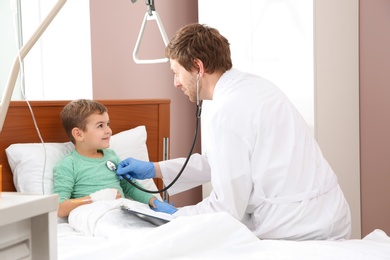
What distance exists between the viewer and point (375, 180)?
129 inches

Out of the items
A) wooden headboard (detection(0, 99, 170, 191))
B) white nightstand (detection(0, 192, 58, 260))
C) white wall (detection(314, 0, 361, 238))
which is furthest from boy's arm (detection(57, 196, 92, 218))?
white wall (detection(314, 0, 361, 238))

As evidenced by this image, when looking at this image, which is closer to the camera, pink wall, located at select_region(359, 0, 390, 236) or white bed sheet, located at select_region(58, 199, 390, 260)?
white bed sheet, located at select_region(58, 199, 390, 260)

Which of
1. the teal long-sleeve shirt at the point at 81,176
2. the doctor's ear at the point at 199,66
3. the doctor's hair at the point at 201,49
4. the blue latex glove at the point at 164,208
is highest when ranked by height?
the doctor's hair at the point at 201,49

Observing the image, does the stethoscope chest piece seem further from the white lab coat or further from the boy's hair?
the white lab coat

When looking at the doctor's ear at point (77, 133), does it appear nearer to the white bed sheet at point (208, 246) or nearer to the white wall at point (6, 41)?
the white bed sheet at point (208, 246)

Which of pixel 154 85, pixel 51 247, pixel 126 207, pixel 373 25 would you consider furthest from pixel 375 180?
pixel 51 247

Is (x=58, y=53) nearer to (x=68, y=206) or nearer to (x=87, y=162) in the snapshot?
(x=87, y=162)

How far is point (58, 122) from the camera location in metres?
2.29

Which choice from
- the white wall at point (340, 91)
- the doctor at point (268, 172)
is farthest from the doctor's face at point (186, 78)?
the white wall at point (340, 91)

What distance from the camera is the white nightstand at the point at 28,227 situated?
3.31 ft

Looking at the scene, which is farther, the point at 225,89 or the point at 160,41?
the point at 160,41

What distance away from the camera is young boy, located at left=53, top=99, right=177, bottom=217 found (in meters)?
2.10

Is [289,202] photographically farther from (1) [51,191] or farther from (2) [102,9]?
(2) [102,9]

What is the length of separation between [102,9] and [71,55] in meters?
0.28
